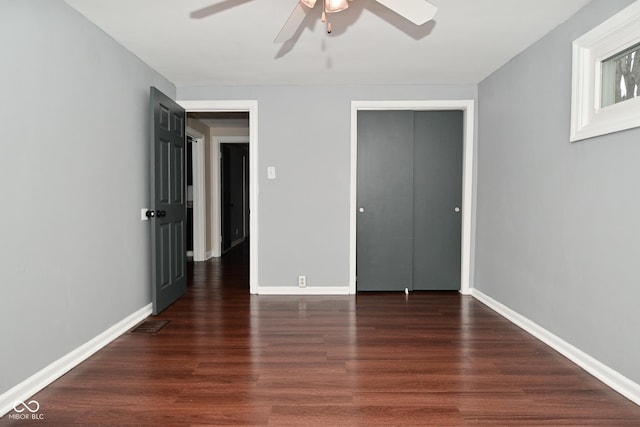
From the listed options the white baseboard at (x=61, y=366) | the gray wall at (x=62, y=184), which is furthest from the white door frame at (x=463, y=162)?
the white baseboard at (x=61, y=366)

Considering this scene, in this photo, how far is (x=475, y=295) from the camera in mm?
4234

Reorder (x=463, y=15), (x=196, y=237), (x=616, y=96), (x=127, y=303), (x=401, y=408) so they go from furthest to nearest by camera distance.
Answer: (x=196, y=237) → (x=127, y=303) → (x=463, y=15) → (x=616, y=96) → (x=401, y=408)

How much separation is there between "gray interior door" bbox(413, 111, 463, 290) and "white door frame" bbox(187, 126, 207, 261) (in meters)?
3.58

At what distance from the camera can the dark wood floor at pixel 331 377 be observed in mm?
1945

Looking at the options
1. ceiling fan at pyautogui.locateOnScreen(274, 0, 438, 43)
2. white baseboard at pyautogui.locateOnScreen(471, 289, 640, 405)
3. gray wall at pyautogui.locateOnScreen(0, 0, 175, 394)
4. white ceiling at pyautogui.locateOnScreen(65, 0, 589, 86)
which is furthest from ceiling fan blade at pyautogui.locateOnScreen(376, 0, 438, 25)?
white baseboard at pyautogui.locateOnScreen(471, 289, 640, 405)

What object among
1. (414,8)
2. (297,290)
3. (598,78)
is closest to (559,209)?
(598,78)

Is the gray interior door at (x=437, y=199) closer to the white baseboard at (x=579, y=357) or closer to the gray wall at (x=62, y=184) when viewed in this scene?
the white baseboard at (x=579, y=357)

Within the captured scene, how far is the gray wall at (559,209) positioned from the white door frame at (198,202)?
4280 mm

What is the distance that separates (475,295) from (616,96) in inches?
96.4

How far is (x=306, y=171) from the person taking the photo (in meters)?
4.27

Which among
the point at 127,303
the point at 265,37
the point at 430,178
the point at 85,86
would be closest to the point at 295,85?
the point at 265,37

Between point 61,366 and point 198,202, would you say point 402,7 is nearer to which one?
point 61,366

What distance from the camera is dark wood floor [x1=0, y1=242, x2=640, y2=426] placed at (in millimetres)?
1945

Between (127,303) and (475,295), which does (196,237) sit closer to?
(127,303)
